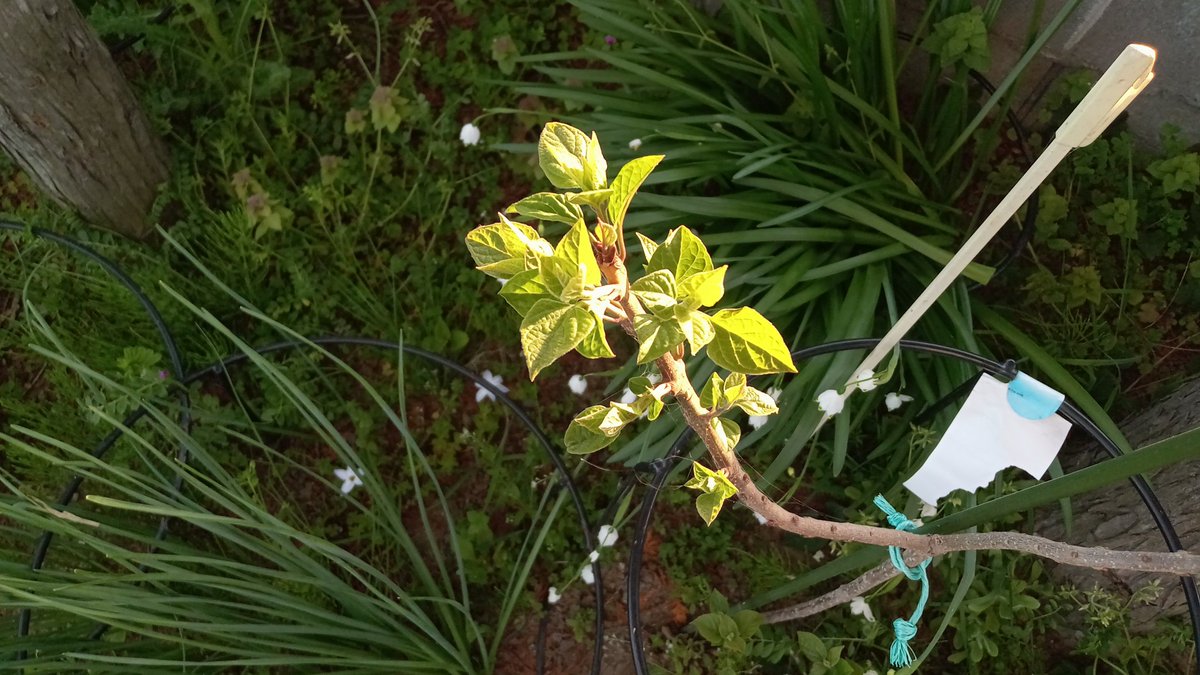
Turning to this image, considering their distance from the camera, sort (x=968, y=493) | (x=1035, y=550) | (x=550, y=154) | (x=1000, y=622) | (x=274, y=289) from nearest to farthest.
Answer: (x=550, y=154), (x=1035, y=550), (x=968, y=493), (x=1000, y=622), (x=274, y=289)

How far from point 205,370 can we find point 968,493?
4.68 ft

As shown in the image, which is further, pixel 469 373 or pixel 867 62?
pixel 469 373

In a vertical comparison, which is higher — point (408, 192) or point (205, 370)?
point (408, 192)

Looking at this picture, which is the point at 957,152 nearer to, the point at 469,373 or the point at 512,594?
the point at 469,373

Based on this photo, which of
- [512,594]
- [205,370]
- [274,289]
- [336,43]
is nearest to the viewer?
[512,594]

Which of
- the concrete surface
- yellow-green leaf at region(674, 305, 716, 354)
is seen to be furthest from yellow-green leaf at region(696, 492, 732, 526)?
the concrete surface

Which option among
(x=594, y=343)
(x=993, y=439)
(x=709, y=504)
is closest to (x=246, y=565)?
(x=709, y=504)

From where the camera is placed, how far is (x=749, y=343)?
65 centimetres

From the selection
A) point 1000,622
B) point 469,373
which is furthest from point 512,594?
point 1000,622

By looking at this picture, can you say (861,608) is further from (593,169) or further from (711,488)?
(593,169)

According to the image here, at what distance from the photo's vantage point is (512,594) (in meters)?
1.51

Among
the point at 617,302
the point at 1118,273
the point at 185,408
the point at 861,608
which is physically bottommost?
the point at 861,608

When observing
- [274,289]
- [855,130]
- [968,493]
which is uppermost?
[855,130]

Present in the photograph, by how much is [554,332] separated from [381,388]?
1315mm
